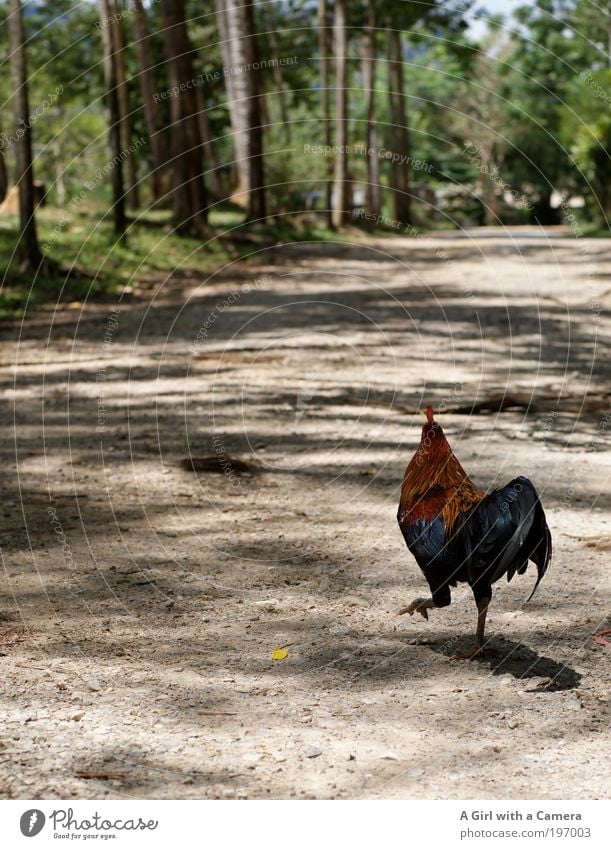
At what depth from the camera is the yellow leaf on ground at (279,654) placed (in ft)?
17.5

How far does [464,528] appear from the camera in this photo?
4.95 meters

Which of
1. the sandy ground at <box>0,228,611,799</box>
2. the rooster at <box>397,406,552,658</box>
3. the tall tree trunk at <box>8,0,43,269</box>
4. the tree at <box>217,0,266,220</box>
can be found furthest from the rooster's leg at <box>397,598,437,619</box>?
the tree at <box>217,0,266,220</box>

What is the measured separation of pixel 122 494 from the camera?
8102 millimetres

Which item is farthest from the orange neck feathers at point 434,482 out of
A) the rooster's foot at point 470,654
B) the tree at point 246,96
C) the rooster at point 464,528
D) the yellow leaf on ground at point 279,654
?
the tree at point 246,96

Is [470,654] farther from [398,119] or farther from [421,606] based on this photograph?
[398,119]

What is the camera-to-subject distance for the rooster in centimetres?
477

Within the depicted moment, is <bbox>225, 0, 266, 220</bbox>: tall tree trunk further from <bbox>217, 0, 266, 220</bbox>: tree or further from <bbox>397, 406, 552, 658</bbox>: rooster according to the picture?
<bbox>397, 406, 552, 658</bbox>: rooster

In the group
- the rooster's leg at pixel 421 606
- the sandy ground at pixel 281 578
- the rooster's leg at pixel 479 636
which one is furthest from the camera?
the rooster's leg at pixel 421 606

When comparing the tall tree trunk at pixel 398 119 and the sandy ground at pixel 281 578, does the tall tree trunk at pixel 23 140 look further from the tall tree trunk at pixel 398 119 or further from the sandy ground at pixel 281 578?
the tall tree trunk at pixel 398 119

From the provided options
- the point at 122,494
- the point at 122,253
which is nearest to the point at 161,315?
the point at 122,253

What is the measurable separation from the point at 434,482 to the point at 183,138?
64.4 feet

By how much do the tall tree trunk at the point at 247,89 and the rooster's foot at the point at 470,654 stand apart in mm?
19160

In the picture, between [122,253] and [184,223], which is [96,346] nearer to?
[122,253]

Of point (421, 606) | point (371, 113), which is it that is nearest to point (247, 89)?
point (371, 113)
